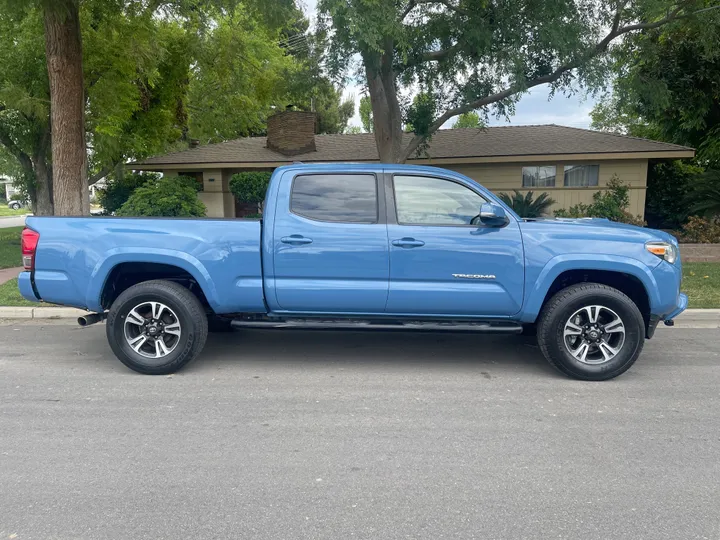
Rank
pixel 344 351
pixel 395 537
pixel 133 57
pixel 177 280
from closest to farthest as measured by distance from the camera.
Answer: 1. pixel 395 537
2. pixel 177 280
3. pixel 344 351
4. pixel 133 57

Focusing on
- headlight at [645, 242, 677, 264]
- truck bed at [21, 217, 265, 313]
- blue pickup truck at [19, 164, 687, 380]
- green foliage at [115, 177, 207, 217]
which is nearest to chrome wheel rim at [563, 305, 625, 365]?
blue pickup truck at [19, 164, 687, 380]

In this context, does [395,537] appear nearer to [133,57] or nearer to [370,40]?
[370,40]

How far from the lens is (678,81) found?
50.8 ft

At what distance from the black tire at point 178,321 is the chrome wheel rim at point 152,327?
0.10 ft

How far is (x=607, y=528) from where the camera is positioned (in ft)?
10.0

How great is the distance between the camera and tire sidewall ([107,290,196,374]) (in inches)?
216

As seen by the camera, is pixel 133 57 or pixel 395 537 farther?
pixel 133 57

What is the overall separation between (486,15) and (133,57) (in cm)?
833

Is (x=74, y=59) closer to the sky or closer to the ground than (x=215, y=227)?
closer to the sky

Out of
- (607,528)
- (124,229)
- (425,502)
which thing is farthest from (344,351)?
(607,528)

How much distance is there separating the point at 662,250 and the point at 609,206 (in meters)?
10.7

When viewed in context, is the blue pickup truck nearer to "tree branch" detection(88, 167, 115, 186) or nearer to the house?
the house

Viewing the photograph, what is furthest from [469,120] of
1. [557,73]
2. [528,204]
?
[557,73]

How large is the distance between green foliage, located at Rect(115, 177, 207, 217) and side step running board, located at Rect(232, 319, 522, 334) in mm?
9019
